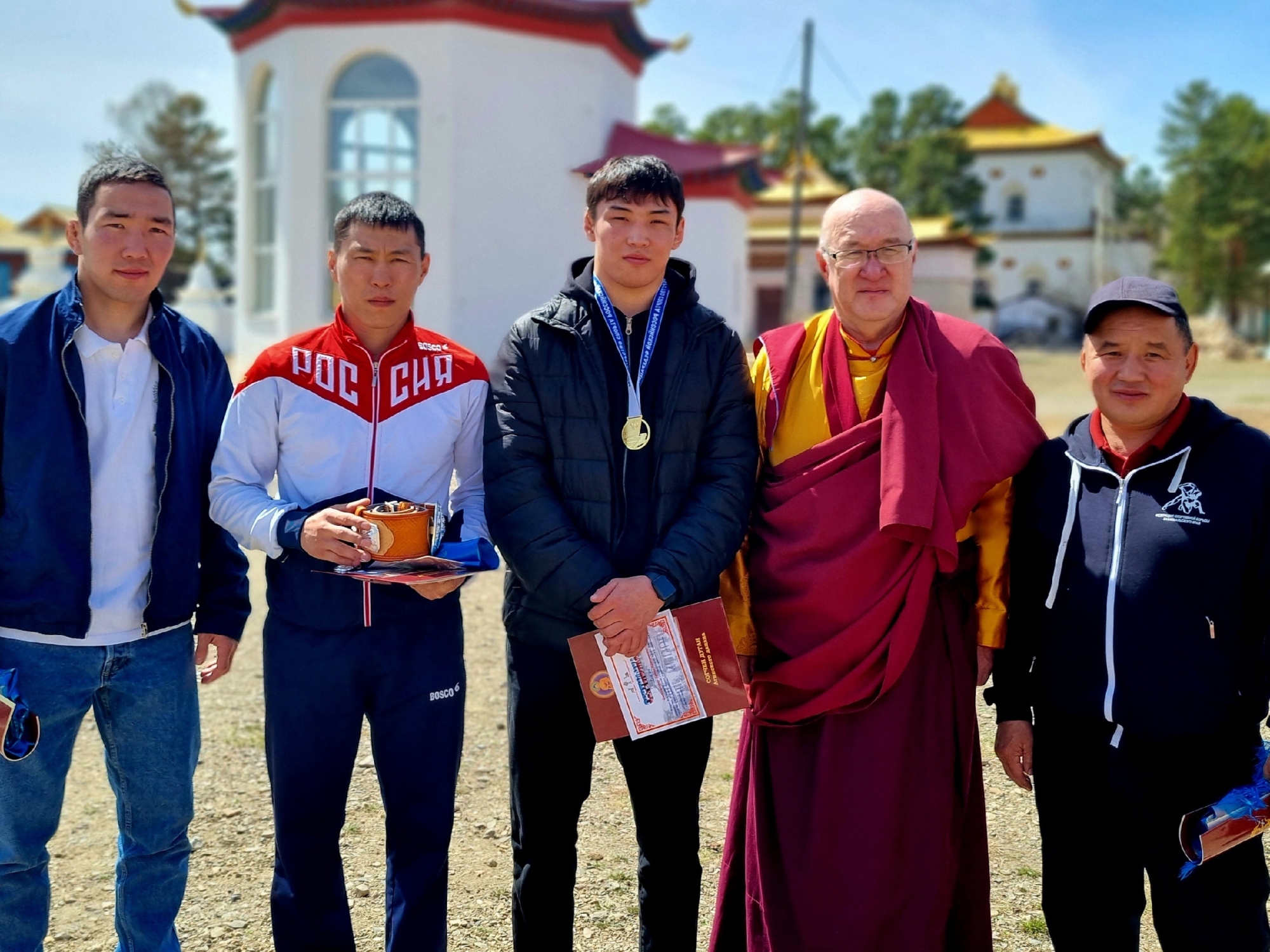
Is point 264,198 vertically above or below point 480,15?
below

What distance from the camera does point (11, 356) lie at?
90.3 inches

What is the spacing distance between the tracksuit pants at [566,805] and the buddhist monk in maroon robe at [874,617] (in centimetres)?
18

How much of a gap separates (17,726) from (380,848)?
60.9 inches

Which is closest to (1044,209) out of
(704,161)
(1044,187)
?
(1044,187)

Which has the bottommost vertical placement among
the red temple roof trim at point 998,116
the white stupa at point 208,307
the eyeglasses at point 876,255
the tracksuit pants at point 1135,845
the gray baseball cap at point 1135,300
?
the tracksuit pants at point 1135,845

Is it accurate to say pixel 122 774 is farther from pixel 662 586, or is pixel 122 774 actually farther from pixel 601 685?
pixel 662 586

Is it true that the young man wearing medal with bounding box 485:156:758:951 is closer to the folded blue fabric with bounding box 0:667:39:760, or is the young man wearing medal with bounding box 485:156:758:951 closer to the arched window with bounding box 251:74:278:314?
the folded blue fabric with bounding box 0:667:39:760

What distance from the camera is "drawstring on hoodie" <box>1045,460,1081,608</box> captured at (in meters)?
2.42

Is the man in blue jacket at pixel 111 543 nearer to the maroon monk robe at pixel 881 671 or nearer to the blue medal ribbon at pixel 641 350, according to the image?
the blue medal ribbon at pixel 641 350

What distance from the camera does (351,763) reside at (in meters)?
2.44

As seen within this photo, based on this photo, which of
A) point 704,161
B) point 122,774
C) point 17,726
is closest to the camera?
point 17,726

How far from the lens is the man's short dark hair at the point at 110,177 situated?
2430 millimetres

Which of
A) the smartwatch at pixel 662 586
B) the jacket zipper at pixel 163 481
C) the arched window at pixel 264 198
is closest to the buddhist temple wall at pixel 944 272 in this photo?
the arched window at pixel 264 198

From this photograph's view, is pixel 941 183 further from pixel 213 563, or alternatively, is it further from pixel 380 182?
pixel 213 563
